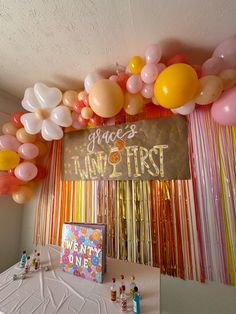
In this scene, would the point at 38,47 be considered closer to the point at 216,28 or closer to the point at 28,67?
the point at 28,67

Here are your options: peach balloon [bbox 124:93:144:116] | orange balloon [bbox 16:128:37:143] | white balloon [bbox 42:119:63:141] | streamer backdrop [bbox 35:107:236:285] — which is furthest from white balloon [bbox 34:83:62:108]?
streamer backdrop [bbox 35:107:236:285]

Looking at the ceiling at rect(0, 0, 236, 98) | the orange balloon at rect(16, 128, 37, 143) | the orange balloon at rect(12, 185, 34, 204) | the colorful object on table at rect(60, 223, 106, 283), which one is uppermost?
the ceiling at rect(0, 0, 236, 98)

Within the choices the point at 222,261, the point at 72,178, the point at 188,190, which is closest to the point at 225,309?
the point at 222,261

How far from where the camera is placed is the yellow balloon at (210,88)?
0.96 m

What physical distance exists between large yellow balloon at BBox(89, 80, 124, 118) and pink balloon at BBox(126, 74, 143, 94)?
7 centimetres

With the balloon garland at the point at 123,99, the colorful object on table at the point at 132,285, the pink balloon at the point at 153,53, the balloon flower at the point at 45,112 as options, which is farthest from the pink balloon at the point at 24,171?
the pink balloon at the point at 153,53

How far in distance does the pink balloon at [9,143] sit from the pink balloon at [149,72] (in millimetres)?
1243

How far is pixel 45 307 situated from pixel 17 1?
58.8 inches

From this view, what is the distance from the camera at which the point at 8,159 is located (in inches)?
53.1

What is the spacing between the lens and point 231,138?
3.74 feet

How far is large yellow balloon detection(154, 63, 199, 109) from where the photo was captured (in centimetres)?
90

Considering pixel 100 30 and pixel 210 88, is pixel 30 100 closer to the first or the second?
pixel 100 30

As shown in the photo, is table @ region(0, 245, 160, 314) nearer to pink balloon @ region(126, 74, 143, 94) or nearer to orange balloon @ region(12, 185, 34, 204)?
orange balloon @ region(12, 185, 34, 204)

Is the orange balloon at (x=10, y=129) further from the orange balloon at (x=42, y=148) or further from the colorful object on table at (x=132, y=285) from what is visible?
the colorful object on table at (x=132, y=285)
